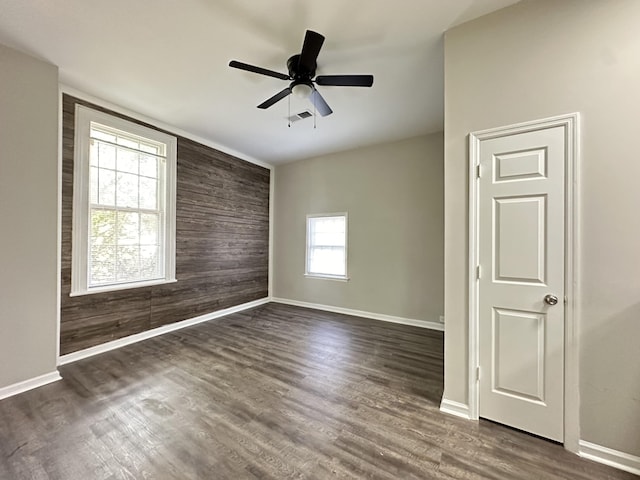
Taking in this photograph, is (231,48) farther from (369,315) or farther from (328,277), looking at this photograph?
(369,315)

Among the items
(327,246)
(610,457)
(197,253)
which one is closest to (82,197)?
(197,253)

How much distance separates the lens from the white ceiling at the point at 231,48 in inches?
76.1

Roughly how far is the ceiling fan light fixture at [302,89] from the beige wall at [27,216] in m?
2.38

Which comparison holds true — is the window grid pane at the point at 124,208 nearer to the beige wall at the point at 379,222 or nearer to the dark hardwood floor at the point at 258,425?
the dark hardwood floor at the point at 258,425

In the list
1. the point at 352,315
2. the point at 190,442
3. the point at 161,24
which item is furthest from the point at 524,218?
the point at 352,315

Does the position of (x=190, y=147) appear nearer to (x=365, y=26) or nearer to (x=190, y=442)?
(x=365, y=26)

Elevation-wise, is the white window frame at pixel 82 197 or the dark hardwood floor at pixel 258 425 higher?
the white window frame at pixel 82 197

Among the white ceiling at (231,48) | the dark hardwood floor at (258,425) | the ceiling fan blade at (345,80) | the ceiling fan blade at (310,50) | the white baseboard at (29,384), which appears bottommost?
the dark hardwood floor at (258,425)

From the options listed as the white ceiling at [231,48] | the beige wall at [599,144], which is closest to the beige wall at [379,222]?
the white ceiling at [231,48]

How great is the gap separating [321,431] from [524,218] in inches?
81.9

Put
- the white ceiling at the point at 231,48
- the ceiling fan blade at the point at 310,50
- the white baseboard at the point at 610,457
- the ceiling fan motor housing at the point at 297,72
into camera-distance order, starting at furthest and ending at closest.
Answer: the ceiling fan motor housing at the point at 297,72, the white ceiling at the point at 231,48, the ceiling fan blade at the point at 310,50, the white baseboard at the point at 610,457

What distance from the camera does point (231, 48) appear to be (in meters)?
2.33

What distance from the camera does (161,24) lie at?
6.79 feet

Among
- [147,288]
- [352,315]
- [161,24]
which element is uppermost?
[161,24]
